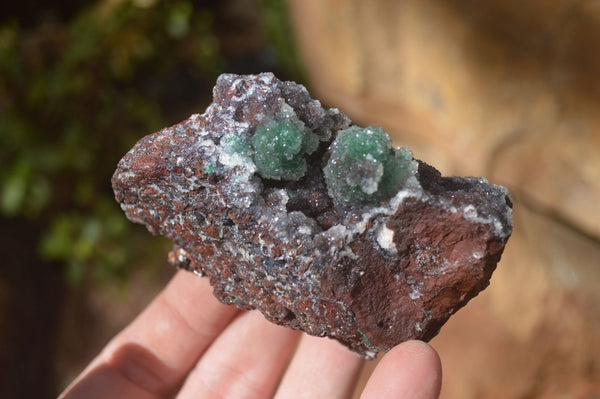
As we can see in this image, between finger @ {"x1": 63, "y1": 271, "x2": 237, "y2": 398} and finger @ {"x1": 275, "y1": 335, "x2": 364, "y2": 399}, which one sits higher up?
finger @ {"x1": 275, "y1": 335, "x2": 364, "y2": 399}

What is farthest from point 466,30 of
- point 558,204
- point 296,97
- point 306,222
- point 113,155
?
point 113,155

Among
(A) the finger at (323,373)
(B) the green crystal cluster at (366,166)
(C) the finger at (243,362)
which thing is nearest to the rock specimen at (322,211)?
(B) the green crystal cluster at (366,166)

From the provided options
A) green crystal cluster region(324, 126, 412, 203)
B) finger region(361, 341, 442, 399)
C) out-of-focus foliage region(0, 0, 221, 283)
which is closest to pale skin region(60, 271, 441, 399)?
finger region(361, 341, 442, 399)

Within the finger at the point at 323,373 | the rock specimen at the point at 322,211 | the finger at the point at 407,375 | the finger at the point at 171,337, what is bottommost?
the finger at the point at 171,337

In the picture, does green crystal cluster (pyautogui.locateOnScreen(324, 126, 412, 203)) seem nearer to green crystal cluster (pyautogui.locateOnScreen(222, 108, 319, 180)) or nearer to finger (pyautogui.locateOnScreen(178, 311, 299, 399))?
green crystal cluster (pyautogui.locateOnScreen(222, 108, 319, 180))

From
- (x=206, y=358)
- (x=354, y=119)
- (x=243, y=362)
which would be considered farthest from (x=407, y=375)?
(x=354, y=119)

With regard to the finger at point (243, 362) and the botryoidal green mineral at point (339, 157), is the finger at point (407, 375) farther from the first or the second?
the finger at point (243, 362)

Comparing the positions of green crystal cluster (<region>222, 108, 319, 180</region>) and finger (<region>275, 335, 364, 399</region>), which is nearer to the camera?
green crystal cluster (<region>222, 108, 319, 180</region>)

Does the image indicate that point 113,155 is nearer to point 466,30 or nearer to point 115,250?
point 115,250
